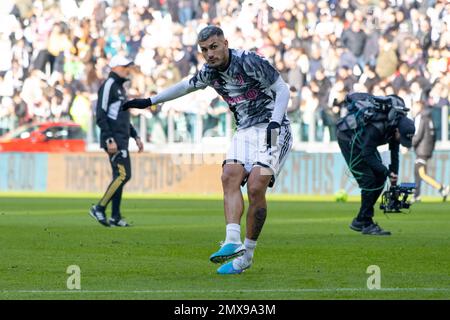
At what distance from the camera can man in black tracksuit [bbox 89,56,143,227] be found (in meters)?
19.5

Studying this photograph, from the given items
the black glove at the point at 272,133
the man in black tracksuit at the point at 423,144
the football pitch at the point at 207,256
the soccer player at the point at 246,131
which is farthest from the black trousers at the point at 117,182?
the man in black tracksuit at the point at 423,144

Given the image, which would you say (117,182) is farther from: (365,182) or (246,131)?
(246,131)

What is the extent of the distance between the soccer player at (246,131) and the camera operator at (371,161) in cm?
560

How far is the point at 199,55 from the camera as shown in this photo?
111ft

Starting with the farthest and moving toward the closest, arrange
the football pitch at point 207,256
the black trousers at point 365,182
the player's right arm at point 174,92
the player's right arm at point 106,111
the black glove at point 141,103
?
1. the player's right arm at point 106,111
2. the black trousers at point 365,182
3. the black glove at point 141,103
4. the player's right arm at point 174,92
5. the football pitch at point 207,256

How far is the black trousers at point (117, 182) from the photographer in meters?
19.7

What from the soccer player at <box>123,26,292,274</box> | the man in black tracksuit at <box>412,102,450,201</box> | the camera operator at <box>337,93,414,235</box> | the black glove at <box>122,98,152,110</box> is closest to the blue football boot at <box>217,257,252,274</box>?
the soccer player at <box>123,26,292,274</box>

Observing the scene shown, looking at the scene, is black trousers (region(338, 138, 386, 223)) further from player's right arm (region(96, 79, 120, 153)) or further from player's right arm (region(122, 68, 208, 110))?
player's right arm (region(122, 68, 208, 110))

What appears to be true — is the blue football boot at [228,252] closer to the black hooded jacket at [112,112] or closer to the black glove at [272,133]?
the black glove at [272,133]

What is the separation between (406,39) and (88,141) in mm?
9739

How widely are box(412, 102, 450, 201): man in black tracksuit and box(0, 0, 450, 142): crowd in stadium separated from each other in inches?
11.5

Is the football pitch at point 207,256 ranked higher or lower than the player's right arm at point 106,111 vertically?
lower

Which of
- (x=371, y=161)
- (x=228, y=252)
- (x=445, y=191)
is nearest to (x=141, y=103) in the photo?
(x=228, y=252)

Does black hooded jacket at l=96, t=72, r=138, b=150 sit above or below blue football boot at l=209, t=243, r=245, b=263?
above
